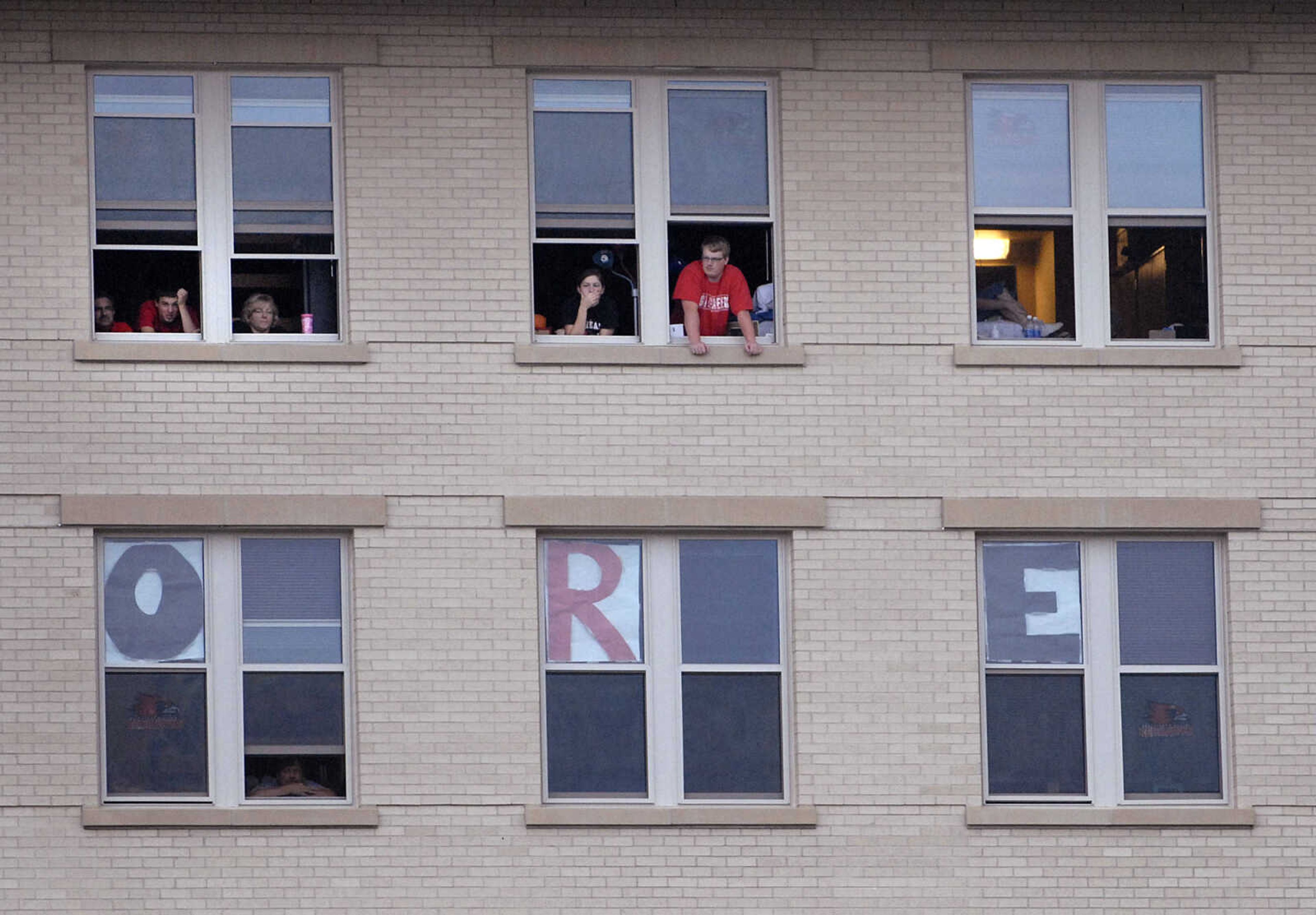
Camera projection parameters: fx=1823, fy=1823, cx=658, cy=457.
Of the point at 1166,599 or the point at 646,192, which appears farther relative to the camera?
the point at 646,192

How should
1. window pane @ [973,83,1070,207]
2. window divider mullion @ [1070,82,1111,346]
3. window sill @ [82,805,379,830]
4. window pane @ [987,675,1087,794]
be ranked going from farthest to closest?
window pane @ [973,83,1070,207], window divider mullion @ [1070,82,1111,346], window pane @ [987,675,1087,794], window sill @ [82,805,379,830]

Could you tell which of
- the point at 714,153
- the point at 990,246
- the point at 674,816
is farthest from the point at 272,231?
the point at 990,246

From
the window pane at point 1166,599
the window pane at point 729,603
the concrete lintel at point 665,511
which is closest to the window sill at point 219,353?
the concrete lintel at point 665,511

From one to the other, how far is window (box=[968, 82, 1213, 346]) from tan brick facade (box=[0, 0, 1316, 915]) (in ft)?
0.77

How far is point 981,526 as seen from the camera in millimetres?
13070

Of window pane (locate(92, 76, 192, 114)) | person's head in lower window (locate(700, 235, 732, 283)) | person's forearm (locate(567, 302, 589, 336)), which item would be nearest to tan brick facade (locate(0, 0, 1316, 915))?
window pane (locate(92, 76, 192, 114))

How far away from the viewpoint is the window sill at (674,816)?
41.8 ft

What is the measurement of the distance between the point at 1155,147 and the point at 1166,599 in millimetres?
3370

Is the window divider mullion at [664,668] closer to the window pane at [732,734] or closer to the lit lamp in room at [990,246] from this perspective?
the window pane at [732,734]

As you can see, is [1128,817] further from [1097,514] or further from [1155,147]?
[1155,147]

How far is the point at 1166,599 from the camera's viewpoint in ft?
43.5

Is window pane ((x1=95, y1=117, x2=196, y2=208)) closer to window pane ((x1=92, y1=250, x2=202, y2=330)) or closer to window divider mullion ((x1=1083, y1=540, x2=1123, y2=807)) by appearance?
window pane ((x1=92, y1=250, x2=202, y2=330))

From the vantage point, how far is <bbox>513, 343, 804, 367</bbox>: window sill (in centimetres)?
1301

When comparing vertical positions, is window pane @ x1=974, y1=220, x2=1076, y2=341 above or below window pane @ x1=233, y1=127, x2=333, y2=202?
below
